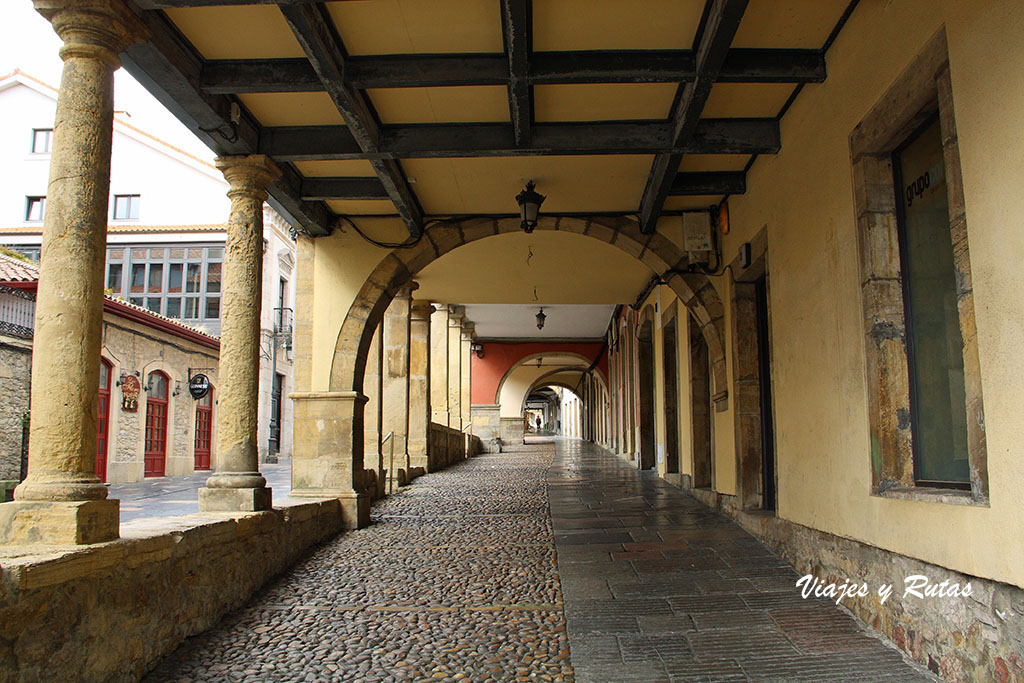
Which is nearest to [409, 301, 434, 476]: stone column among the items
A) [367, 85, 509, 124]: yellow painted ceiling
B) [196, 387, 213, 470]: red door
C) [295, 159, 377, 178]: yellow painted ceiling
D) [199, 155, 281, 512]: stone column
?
[295, 159, 377, 178]: yellow painted ceiling

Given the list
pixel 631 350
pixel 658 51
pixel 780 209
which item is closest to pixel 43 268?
pixel 658 51

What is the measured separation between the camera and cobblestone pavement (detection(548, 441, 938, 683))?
120 inches

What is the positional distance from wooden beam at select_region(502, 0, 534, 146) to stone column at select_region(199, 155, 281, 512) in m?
1.79

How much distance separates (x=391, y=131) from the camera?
16.3 feet

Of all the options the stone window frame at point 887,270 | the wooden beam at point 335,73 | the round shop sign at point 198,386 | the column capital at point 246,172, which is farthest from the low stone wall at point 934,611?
the round shop sign at point 198,386

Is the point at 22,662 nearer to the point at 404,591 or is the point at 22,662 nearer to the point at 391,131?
the point at 404,591

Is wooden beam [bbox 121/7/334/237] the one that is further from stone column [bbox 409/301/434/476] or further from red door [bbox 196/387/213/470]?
red door [bbox 196/387/213/470]

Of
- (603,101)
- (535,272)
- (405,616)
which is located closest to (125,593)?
(405,616)

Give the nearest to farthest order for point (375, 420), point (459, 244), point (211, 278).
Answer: point (459, 244) → point (375, 420) → point (211, 278)

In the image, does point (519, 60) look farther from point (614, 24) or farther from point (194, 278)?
point (194, 278)

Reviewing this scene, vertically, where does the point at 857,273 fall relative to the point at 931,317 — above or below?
above

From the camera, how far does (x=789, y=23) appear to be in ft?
12.2

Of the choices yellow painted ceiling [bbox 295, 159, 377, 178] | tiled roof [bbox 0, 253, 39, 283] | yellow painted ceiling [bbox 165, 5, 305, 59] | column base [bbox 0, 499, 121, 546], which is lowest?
column base [bbox 0, 499, 121, 546]

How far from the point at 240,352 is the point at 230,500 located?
94 centimetres
